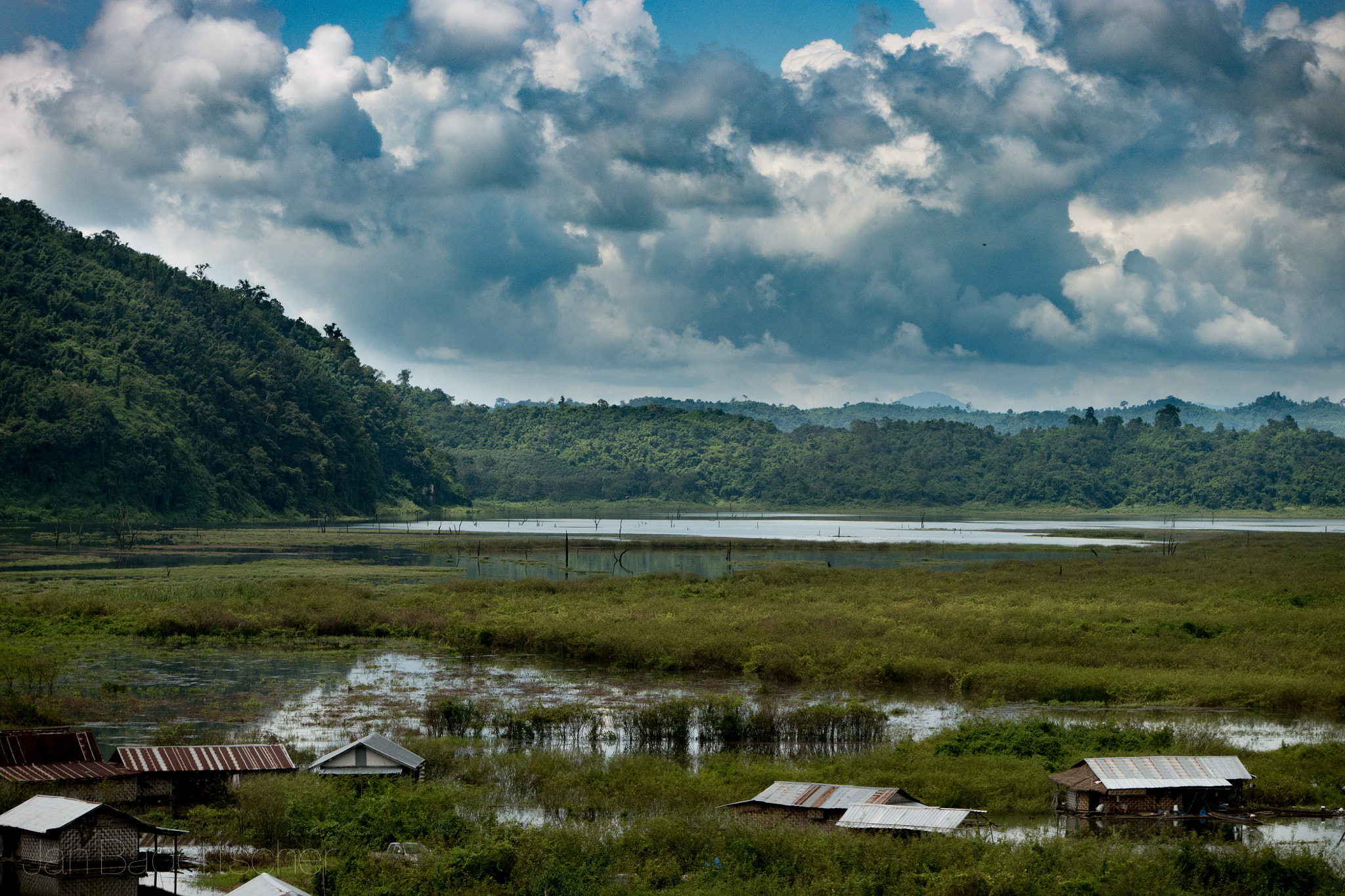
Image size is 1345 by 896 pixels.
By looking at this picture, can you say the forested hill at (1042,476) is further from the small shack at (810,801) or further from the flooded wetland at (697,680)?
the small shack at (810,801)

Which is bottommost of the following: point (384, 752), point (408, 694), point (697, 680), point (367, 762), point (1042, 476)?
point (697, 680)

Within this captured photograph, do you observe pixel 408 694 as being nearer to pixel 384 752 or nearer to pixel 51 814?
pixel 384 752

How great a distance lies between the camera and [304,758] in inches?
785

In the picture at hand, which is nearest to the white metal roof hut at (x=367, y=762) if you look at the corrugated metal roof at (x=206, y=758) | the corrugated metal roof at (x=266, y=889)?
the corrugated metal roof at (x=206, y=758)

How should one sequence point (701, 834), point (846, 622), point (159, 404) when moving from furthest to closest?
point (159, 404)
point (846, 622)
point (701, 834)

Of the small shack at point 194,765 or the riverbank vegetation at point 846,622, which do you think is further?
the riverbank vegetation at point 846,622

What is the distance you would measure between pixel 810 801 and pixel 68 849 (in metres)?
9.96

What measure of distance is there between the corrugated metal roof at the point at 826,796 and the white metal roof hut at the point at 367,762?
5.57 meters

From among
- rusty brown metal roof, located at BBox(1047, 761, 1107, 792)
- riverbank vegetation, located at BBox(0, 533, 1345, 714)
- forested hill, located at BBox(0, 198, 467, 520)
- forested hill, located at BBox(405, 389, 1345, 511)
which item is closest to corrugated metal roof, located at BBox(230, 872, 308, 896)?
rusty brown metal roof, located at BBox(1047, 761, 1107, 792)

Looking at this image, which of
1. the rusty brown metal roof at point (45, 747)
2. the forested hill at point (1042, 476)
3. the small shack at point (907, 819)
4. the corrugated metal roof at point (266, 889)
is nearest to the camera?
the corrugated metal roof at point (266, 889)

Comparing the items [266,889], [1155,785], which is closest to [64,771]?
[266,889]

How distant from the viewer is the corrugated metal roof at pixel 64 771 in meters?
16.2

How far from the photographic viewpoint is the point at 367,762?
1853 centimetres

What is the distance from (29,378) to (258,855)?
9911cm
